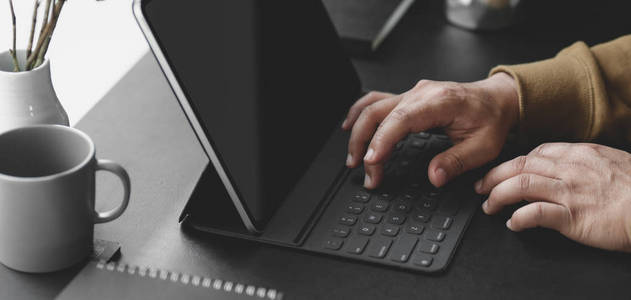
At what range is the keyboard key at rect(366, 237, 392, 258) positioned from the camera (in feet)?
2.58

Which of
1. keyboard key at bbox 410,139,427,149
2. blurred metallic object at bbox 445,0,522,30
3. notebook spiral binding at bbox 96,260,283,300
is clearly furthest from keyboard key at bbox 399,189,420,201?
blurred metallic object at bbox 445,0,522,30

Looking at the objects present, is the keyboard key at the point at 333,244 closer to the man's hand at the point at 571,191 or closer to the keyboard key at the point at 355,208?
the keyboard key at the point at 355,208

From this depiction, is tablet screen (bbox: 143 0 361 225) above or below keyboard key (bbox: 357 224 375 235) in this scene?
above

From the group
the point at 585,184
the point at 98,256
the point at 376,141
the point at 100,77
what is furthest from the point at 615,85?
the point at 100,77

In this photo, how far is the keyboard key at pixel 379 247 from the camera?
31.0 inches

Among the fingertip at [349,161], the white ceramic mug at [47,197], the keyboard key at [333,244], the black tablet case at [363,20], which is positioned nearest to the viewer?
the white ceramic mug at [47,197]

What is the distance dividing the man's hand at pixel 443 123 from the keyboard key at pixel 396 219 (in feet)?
0.20

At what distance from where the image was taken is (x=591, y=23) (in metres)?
1.38

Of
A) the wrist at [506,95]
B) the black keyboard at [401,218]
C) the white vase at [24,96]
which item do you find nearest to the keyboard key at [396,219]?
the black keyboard at [401,218]

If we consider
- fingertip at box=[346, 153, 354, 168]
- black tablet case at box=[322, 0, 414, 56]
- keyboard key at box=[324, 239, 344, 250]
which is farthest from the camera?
black tablet case at box=[322, 0, 414, 56]

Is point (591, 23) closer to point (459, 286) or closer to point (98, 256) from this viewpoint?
point (459, 286)

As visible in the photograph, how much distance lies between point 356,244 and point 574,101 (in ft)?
1.30

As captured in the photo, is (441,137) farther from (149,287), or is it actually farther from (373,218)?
(149,287)

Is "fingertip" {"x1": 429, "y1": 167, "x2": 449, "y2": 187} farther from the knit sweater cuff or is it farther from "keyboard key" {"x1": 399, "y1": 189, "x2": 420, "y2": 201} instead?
the knit sweater cuff
